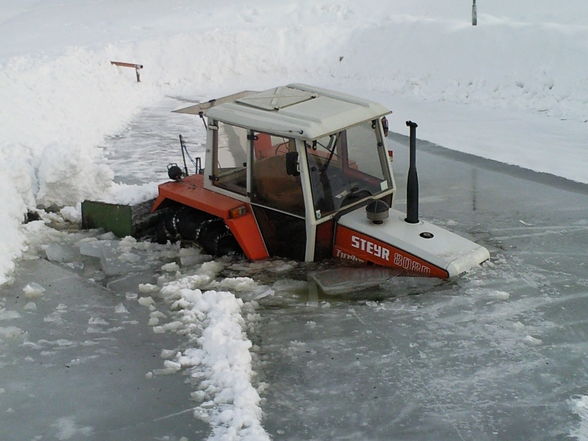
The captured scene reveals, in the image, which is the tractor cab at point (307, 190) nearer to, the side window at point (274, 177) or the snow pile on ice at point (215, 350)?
the side window at point (274, 177)

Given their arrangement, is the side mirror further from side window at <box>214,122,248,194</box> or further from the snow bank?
the snow bank

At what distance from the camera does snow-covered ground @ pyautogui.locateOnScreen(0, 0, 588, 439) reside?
Answer: 962 centimetres

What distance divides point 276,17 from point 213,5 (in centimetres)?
464

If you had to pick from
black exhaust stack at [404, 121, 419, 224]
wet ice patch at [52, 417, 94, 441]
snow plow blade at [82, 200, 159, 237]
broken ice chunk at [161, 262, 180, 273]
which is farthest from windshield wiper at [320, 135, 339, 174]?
wet ice patch at [52, 417, 94, 441]

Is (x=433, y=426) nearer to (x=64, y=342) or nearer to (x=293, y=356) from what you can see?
(x=293, y=356)

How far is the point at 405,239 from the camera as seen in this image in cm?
734

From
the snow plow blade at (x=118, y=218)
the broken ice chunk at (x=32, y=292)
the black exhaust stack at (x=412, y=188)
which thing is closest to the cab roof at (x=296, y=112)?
the black exhaust stack at (x=412, y=188)

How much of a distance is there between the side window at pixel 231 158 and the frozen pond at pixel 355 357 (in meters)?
0.87

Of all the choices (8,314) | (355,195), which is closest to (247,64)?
(355,195)

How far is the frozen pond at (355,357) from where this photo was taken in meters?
5.39

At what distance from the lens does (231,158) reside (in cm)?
805

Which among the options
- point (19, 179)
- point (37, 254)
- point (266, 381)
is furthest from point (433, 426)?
point (19, 179)

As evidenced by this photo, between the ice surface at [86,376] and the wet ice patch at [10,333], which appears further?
the wet ice patch at [10,333]

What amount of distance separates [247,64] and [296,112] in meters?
14.2
